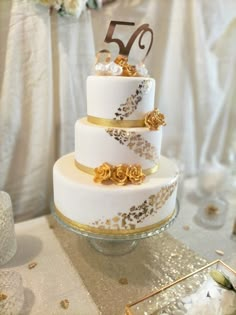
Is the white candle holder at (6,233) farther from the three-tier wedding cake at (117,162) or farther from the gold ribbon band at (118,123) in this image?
the gold ribbon band at (118,123)

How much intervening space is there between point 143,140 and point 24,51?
0.60 m

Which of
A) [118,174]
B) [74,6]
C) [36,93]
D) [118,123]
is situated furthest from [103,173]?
[74,6]

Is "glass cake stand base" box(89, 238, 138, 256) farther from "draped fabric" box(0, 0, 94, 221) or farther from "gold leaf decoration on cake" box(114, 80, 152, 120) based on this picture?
"gold leaf decoration on cake" box(114, 80, 152, 120)

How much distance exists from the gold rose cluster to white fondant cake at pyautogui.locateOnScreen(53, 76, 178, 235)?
0.5 inches

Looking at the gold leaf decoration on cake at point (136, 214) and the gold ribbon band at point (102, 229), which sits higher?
the gold leaf decoration on cake at point (136, 214)

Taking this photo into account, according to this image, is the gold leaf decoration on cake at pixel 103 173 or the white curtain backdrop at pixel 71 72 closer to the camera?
the gold leaf decoration on cake at pixel 103 173

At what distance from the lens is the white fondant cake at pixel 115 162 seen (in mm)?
789

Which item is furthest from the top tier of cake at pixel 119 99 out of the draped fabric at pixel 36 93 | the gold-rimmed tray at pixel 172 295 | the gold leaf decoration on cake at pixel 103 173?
the gold-rimmed tray at pixel 172 295

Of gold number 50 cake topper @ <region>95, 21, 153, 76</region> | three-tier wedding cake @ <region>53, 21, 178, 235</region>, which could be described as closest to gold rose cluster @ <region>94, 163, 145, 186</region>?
three-tier wedding cake @ <region>53, 21, 178, 235</region>

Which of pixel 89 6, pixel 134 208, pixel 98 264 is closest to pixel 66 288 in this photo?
pixel 98 264

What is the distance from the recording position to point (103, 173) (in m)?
0.80

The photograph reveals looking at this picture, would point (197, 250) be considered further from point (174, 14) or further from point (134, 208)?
point (174, 14)

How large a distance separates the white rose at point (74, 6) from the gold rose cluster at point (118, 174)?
629mm

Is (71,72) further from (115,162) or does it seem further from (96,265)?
(96,265)
